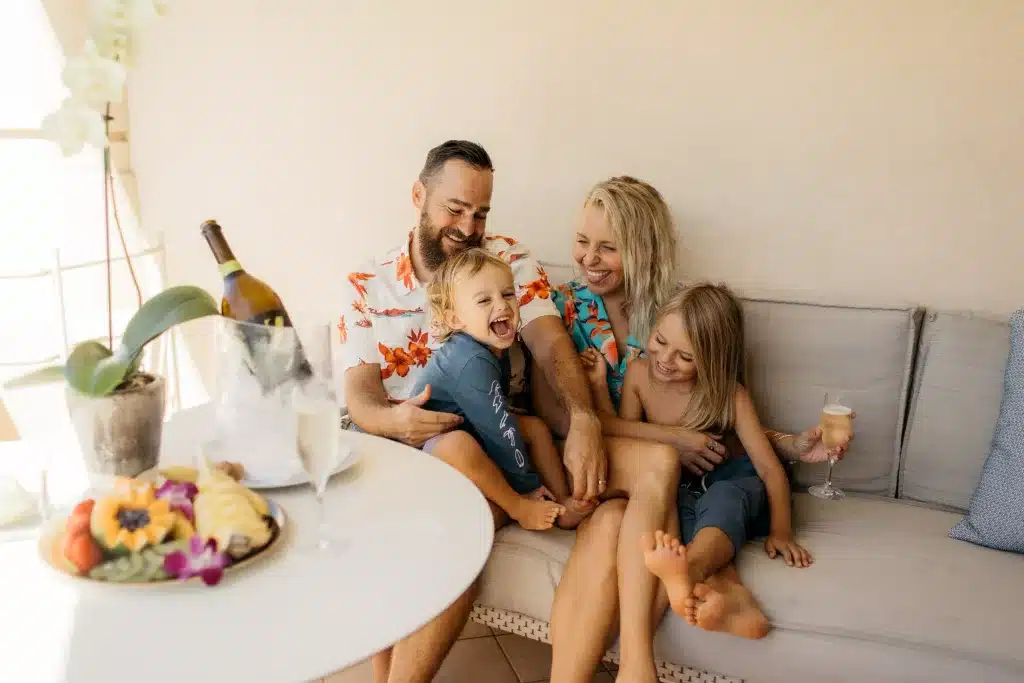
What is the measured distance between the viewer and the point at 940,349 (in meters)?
2.04

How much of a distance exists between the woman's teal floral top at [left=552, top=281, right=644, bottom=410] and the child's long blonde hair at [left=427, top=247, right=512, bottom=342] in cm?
31

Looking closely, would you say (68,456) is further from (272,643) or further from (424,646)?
(424,646)

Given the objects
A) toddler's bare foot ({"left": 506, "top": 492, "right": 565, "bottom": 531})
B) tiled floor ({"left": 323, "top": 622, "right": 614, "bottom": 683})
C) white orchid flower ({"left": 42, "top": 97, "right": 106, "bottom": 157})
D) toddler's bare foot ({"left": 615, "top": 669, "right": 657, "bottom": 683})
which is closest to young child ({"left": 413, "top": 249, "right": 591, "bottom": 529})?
toddler's bare foot ({"left": 506, "top": 492, "right": 565, "bottom": 531})

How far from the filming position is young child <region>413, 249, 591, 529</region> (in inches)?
70.5

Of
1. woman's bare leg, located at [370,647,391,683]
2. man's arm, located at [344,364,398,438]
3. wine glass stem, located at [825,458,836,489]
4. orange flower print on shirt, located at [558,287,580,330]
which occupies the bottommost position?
woman's bare leg, located at [370,647,391,683]

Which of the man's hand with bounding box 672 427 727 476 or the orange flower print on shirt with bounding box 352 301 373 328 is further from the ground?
the orange flower print on shirt with bounding box 352 301 373 328

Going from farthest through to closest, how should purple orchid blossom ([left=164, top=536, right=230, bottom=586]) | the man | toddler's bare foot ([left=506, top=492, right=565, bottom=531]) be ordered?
the man → toddler's bare foot ([left=506, top=492, right=565, bottom=531]) → purple orchid blossom ([left=164, top=536, right=230, bottom=586])

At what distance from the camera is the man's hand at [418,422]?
182 centimetres

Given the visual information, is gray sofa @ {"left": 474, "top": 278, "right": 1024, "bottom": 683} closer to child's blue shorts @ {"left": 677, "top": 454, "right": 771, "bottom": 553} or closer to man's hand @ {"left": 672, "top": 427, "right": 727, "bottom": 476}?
child's blue shorts @ {"left": 677, "top": 454, "right": 771, "bottom": 553}

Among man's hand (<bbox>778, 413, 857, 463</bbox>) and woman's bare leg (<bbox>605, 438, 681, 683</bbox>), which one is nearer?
woman's bare leg (<bbox>605, 438, 681, 683</bbox>)

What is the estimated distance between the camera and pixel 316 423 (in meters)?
1.04

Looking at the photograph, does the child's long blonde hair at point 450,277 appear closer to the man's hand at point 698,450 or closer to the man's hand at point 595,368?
the man's hand at point 595,368

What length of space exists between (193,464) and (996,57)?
2.01 meters

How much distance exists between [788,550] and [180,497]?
3.98ft
